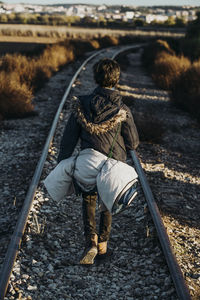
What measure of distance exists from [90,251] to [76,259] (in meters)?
0.38

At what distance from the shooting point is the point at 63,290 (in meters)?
3.81

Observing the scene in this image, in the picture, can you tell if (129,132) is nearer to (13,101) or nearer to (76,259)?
(76,259)

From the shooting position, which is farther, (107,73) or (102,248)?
(102,248)

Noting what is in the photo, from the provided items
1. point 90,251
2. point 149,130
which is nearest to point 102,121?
point 90,251

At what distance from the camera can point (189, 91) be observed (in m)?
12.8

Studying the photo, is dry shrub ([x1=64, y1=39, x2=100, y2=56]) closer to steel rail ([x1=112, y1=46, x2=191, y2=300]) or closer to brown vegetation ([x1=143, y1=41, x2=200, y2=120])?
brown vegetation ([x1=143, y1=41, x2=200, y2=120])

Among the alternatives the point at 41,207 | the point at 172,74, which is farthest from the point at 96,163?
the point at 172,74

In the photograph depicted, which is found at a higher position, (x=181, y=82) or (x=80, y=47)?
(x=181, y=82)

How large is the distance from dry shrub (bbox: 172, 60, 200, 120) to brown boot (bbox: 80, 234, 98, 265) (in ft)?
24.9

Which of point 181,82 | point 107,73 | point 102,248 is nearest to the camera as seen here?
point 107,73

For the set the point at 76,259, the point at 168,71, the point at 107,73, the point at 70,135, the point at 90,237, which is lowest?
the point at 76,259

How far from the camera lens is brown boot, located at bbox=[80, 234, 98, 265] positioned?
13.4 ft

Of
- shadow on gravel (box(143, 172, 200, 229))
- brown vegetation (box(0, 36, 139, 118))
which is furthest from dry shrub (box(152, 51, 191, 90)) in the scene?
shadow on gravel (box(143, 172, 200, 229))

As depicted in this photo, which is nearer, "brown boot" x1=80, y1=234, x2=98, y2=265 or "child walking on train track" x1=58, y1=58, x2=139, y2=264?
"child walking on train track" x1=58, y1=58, x2=139, y2=264
